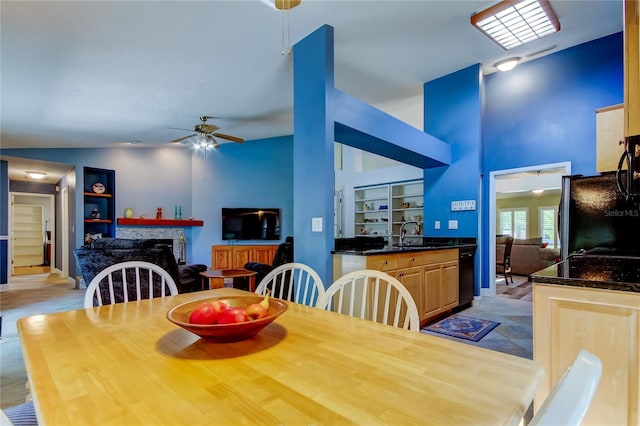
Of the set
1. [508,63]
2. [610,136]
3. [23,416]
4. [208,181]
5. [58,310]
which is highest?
[508,63]

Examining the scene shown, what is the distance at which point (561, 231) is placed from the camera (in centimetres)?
247

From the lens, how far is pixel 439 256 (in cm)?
355

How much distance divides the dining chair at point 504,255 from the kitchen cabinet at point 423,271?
2.36m

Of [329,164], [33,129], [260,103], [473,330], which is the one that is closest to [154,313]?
[329,164]

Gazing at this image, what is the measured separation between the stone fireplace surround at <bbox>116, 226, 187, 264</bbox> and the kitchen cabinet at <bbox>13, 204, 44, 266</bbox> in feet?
16.5

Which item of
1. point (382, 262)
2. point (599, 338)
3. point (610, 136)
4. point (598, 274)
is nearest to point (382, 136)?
point (382, 262)

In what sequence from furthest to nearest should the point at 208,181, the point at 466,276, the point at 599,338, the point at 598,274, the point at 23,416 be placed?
the point at 208,181
the point at 466,276
the point at 598,274
the point at 599,338
the point at 23,416

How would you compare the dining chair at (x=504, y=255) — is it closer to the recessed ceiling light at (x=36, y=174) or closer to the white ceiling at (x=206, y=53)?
the white ceiling at (x=206, y=53)

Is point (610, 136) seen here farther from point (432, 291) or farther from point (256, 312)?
point (256, 312)

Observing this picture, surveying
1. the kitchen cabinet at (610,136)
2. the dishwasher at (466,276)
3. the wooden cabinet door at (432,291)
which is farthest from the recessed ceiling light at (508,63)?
the wooden cabinet door at (432,291)

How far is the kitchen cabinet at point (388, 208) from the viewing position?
262 inches

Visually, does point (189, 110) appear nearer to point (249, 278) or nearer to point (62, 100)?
point (62, 100)

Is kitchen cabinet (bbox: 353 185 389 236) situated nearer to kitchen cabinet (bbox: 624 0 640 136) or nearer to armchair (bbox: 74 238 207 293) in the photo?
armchair (bbox: 74 238 207 293)

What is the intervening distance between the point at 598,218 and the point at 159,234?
714cm
